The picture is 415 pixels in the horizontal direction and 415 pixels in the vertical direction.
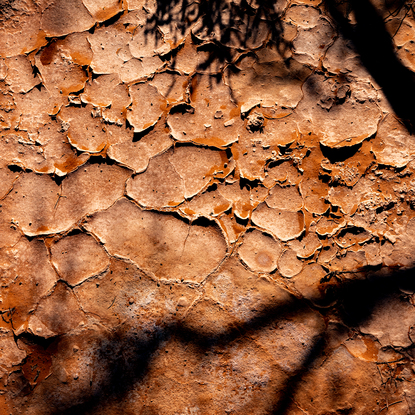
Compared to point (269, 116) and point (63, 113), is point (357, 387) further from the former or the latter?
point (63, 113)

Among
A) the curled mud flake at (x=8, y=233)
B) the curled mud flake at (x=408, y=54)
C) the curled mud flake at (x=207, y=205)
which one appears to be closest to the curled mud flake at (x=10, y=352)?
the curled mud flake at (x=8, y=233)

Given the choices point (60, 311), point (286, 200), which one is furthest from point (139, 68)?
point (60, 311)

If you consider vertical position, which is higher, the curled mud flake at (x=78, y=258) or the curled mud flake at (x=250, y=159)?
the curled mud flake at (x=250, y=159)

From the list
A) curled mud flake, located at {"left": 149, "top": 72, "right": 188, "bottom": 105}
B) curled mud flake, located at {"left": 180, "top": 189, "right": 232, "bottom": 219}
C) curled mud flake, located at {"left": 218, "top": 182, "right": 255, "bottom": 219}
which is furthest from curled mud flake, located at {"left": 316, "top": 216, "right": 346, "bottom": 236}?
curled mud flake, located at {"left": 149, "top": 72, "right": 188, "bottom": 105}

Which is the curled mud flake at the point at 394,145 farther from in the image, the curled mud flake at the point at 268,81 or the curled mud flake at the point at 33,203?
the curled mud flake at the point at 33,203

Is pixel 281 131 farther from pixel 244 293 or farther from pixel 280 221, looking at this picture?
pixel 244 293

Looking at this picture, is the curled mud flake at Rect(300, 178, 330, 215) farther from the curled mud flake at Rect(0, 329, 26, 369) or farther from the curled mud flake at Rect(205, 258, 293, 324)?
the curled mud flake at Rect(0, 329, 26, 369)
